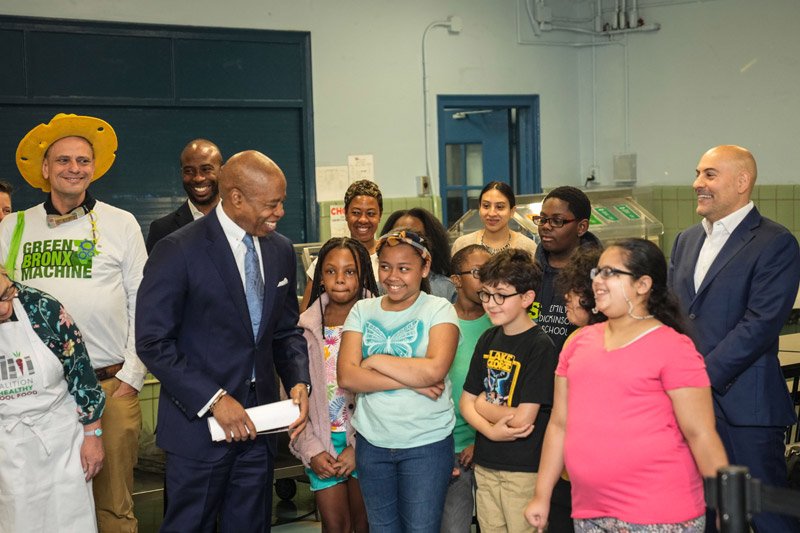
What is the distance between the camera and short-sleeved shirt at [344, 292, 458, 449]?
11.7 ft

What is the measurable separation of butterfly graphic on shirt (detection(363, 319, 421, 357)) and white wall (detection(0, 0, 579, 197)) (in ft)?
14.0

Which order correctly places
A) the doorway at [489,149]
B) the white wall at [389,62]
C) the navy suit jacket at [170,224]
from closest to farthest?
the navy suit jacket at [170,224] → the white wall at [389,62] → the doorway at [489,149]

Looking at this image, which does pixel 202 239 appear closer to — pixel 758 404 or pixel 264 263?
pixel 264 263

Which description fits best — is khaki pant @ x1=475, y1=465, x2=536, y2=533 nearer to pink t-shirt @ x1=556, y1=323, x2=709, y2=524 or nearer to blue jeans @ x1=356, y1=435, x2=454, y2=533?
blue jeans @ x1=356, y1=435, x2=454, y2=533

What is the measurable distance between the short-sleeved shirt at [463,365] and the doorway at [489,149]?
4920mm

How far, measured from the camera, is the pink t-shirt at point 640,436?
111 inches

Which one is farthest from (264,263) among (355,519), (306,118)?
(306,118)

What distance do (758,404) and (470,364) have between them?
1143mm

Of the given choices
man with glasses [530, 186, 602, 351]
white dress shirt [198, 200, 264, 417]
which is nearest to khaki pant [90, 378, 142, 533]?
white dress shirt [198, 200, 264, 417]

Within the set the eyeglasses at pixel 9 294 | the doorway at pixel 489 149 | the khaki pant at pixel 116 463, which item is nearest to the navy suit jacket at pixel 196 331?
the eyeglasses at pixel 9 294

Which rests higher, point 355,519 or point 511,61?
point 511,61

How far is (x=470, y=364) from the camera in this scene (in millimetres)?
3631

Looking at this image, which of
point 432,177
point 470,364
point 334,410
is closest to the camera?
point 470,364

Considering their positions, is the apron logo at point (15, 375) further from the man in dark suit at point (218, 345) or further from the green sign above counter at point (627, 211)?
the green sign above counter at point (627, 211)
